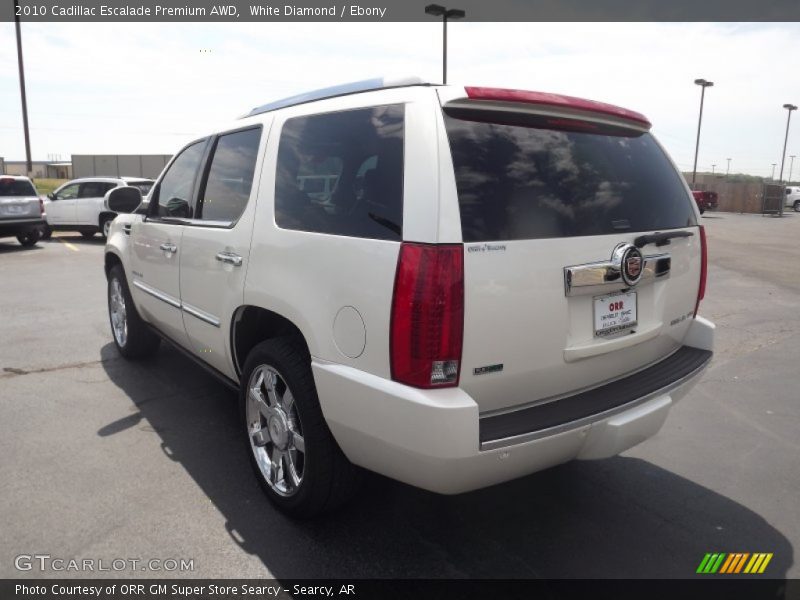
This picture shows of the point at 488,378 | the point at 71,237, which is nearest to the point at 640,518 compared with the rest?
the point at 488,378

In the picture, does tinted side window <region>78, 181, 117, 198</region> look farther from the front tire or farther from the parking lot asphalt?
the front tire

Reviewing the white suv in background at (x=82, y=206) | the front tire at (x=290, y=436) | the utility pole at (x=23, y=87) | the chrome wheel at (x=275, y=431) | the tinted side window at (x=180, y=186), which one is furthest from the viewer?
the utility pole at (x=23, y=87)

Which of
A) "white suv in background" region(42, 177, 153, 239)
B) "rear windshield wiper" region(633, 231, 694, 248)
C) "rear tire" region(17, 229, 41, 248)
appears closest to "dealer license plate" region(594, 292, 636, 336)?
"rear windshield wiper" region(633, 231, 694, 248)

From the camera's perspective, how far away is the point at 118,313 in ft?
18.2

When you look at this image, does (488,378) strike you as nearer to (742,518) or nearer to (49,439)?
(742,518)

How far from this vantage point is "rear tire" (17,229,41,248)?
47.7 feet

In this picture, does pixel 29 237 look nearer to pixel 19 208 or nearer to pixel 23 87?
pixel 19 208

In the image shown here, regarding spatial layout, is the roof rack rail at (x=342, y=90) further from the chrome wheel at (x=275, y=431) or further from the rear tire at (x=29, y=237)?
the rear tire at (x=29, y=237)

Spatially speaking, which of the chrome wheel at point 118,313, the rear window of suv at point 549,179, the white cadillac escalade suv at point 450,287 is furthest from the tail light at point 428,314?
the chrome wheel at point 118,313

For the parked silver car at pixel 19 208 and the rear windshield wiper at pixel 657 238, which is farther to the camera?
the parked silver car at pixel 19 208

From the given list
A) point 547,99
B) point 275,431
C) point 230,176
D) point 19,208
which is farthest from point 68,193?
point 547,99

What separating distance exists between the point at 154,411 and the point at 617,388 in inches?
123

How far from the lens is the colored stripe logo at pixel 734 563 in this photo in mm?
2631

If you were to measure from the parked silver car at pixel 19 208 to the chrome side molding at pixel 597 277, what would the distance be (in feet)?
48.2
